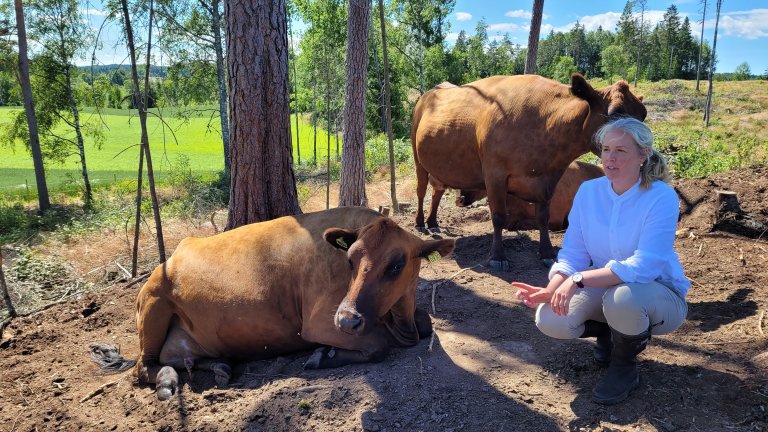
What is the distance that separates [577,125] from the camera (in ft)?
22.5

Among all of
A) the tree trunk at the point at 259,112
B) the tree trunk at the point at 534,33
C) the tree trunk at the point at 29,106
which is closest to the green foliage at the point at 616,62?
the tree trunk at the point at 534,33

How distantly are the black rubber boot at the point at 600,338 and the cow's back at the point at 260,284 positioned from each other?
2183 mm

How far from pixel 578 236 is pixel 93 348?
17.8 feet

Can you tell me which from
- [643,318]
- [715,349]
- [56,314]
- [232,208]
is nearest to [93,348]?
[56,314]

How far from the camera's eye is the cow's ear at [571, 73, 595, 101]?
6633mm

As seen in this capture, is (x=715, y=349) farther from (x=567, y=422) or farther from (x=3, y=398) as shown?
(x=3, y=398)

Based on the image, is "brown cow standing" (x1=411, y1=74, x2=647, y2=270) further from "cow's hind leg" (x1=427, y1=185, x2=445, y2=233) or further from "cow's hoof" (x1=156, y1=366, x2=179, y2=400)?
"cow's hoof" (x1=156, y1=366, x2=179, y2=400)

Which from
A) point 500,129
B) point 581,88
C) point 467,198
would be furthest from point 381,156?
point 581,88

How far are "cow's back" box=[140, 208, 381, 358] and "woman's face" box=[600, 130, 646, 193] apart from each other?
89.9 inches

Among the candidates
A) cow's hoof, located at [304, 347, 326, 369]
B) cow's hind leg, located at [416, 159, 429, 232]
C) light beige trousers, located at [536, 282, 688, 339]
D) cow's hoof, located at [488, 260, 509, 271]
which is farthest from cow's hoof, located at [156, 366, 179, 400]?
cow's hind leg, located at [416, 159, 429, 232]

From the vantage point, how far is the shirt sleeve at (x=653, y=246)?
3336 mm

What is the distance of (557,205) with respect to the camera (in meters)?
9.21

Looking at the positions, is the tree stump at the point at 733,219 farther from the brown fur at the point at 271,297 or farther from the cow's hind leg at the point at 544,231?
the brown fur at the point at 271,297

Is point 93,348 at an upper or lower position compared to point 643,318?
lower
